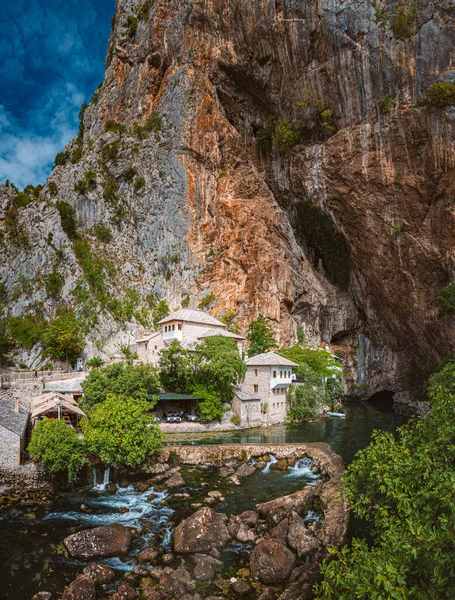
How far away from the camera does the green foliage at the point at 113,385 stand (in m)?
29.0

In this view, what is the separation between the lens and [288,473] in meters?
22.8

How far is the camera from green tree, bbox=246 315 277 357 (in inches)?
1911

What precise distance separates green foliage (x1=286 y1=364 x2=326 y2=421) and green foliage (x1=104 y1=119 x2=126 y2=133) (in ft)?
151

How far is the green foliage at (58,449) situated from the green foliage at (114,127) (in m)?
51.7

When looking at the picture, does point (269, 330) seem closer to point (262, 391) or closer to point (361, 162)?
point (262, 391)

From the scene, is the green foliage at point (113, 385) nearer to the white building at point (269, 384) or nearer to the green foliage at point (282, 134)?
the white building at point (269, 384)

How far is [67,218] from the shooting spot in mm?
54031

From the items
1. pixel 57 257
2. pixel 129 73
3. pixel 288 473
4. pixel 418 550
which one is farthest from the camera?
pixel 129 73

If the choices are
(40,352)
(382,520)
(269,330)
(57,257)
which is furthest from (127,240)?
(382,520)

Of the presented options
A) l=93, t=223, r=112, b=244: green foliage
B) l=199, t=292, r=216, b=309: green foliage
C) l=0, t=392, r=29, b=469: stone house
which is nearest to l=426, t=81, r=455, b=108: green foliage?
l=199, t=292, r=216, b=309: green foliage

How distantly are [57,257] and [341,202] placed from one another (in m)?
36.9

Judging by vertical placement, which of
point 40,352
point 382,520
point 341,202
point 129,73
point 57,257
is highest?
point 129,73

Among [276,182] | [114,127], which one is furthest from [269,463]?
[114,127]

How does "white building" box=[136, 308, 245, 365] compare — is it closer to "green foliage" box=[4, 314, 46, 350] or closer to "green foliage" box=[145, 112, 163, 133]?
"green foliage" box=[4, 314, 46, 350]
